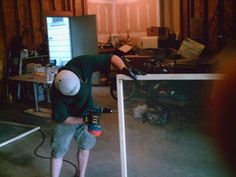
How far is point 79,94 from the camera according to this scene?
2.27 m

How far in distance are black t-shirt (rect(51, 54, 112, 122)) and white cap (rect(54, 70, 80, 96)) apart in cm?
8

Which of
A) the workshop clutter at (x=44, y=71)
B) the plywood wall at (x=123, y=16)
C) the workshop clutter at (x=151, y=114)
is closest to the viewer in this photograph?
the workshop clutter at (x=151, y=114)

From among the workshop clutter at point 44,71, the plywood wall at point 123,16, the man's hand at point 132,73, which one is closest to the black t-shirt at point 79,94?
the man's hand at point 132,73

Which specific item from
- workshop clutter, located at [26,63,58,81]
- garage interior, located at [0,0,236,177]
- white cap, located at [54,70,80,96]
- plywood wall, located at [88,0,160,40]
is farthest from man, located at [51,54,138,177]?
plywood wall, located at [88,0,160,40]

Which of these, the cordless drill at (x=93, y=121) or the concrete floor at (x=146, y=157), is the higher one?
the cordless drill at (x=93, y=121)

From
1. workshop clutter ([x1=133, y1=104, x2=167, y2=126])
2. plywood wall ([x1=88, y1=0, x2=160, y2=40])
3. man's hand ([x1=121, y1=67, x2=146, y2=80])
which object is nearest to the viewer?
man's hand ([x1=121, y1=67, x2=146, y2=80])

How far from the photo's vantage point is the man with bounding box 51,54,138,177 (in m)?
2.13

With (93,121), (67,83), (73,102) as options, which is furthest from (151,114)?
(67,83)

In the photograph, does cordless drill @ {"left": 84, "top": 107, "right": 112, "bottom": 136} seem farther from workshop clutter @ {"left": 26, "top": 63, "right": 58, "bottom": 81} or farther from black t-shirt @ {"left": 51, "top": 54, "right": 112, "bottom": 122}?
workshop clutter @ {"left": 26, "top": 63, "right": 58, "bottom": 81}

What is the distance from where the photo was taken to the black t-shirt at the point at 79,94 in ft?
7.19

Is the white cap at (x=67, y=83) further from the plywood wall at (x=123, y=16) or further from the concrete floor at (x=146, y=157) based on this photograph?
the plywood wall at (x=123, y=16)

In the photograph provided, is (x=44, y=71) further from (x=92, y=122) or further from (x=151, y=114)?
(x=92, y=122)

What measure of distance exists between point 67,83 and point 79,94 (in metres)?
0.22

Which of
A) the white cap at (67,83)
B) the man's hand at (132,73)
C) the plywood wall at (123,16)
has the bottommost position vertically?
the white cap at (67,83)
